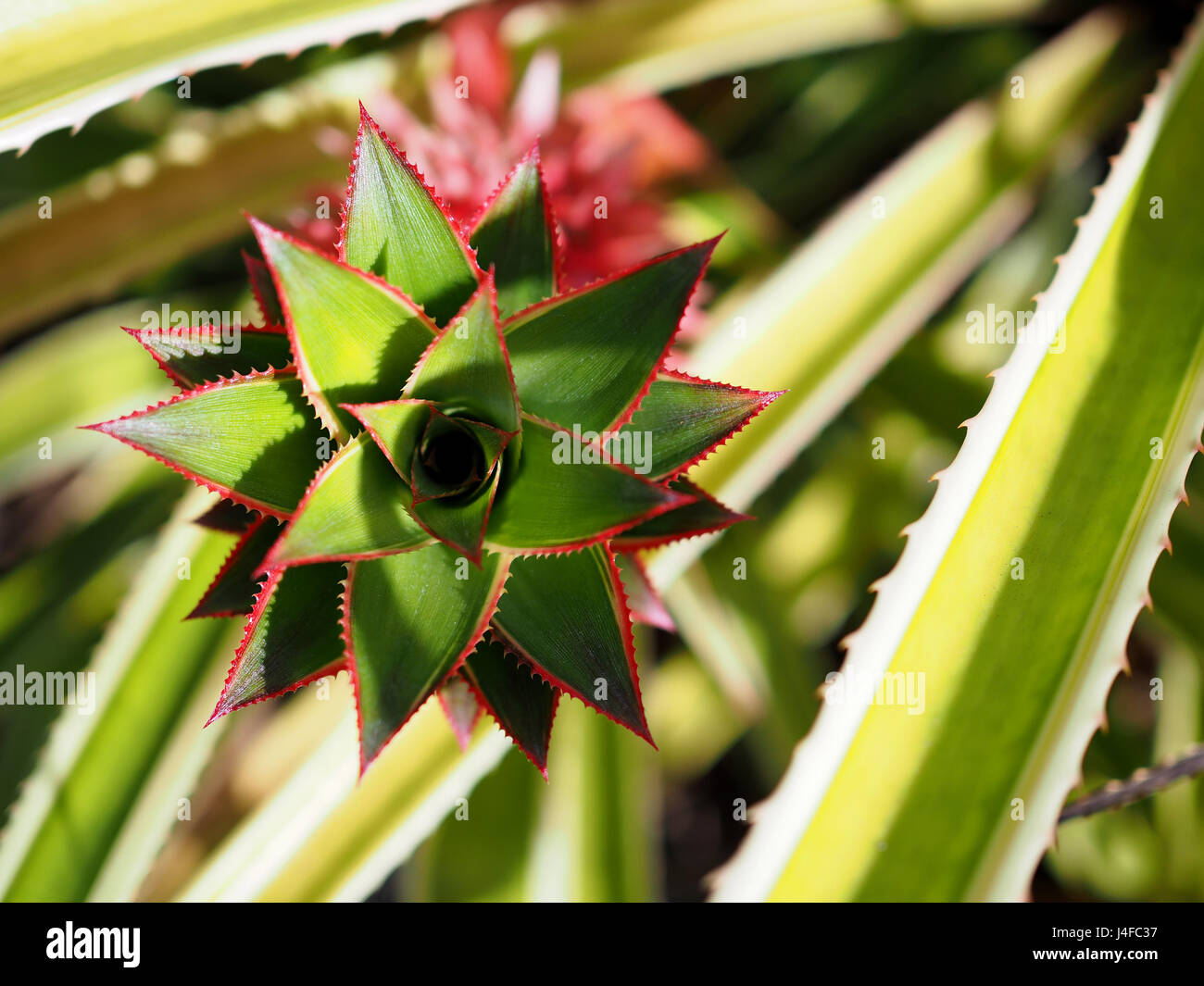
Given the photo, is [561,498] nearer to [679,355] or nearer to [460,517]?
[460,517]

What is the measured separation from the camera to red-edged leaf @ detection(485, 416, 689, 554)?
549 mm

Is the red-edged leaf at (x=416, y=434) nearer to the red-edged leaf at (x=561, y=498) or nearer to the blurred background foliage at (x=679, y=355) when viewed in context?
the red-edged leaf at (x=561, y=498)

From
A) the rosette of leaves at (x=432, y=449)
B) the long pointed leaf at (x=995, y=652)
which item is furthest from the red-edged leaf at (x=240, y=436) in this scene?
the long pointed leaf at (x=995, y=652)

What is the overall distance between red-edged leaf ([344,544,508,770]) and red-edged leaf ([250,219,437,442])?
0.36ft

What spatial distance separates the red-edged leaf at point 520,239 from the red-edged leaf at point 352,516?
0.18m

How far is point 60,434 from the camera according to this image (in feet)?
4.28

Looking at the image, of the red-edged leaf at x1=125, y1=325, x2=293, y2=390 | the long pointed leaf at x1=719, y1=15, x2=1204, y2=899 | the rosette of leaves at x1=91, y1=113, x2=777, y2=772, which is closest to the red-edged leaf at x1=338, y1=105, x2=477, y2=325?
the rosette of leaves at x1=91, y1=113, x2=777, y2=772

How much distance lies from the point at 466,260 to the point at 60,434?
3.32ft

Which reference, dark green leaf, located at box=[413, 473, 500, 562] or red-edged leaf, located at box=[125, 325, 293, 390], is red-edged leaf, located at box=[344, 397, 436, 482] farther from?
red-edged leaf, located at box=[125, 325, 293, 390]

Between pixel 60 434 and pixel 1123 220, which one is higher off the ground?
pixel 1123 220

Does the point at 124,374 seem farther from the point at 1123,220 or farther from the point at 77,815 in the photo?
the point at 1123,220

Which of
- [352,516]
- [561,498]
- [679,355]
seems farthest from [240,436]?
[679,355]

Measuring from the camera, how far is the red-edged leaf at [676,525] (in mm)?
697
